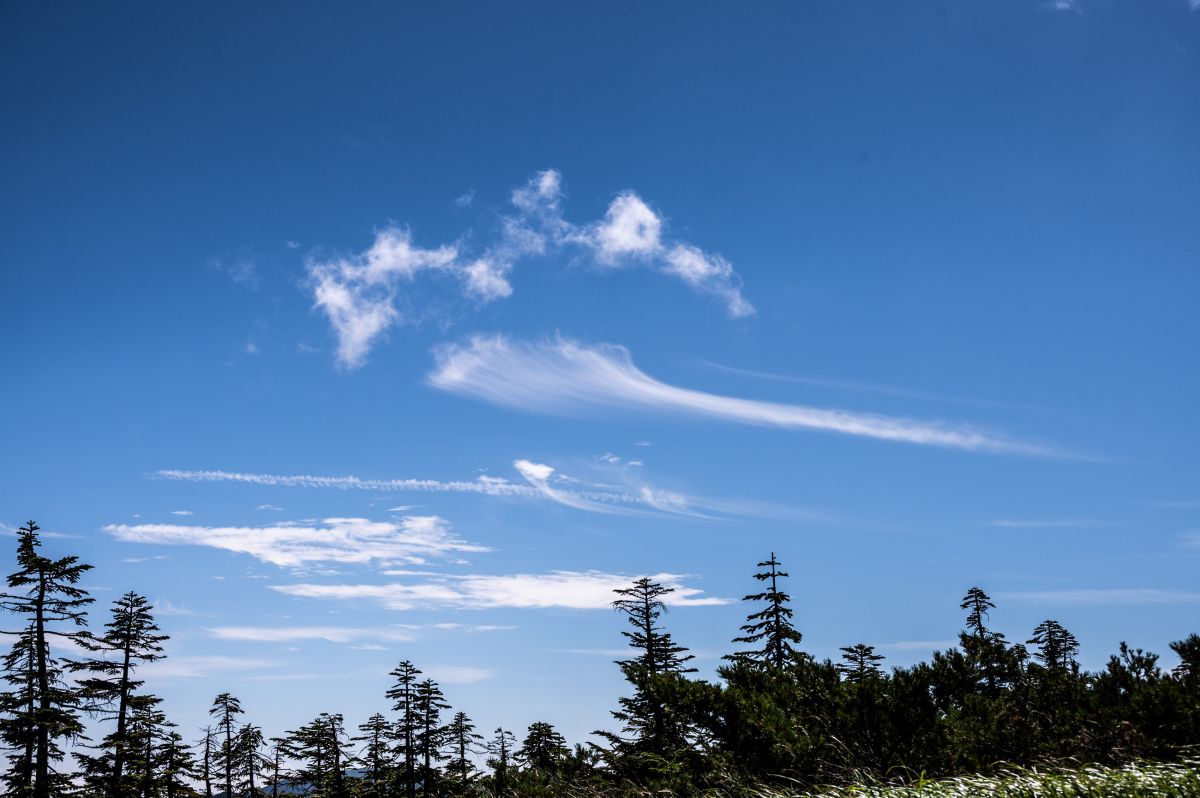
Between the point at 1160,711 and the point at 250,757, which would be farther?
the point at 250,757

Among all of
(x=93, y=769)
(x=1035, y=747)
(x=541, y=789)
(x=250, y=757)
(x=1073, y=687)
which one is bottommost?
(x=250, y=757)

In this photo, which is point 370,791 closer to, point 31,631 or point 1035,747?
point 31,631

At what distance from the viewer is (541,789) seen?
1433 cm

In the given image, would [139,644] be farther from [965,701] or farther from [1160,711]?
[1160,711]

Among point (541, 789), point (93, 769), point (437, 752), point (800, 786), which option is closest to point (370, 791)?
point (437, 752)

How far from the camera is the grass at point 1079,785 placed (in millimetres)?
7988

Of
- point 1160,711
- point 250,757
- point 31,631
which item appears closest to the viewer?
point 1160,711

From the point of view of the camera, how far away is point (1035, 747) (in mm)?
11078

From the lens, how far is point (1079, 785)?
8.33m

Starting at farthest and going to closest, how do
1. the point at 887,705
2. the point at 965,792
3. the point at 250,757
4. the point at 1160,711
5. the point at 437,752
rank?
the point at 250,757 < the point at 437,752 < the point at 887,705 < the point at 1160,711 < the point at 965,792

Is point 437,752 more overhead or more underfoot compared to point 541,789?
more underfoot

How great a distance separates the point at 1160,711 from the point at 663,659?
2289cm

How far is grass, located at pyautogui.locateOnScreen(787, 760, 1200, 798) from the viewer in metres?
7.99

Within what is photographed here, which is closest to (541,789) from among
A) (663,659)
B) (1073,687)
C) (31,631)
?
(1073,687)
